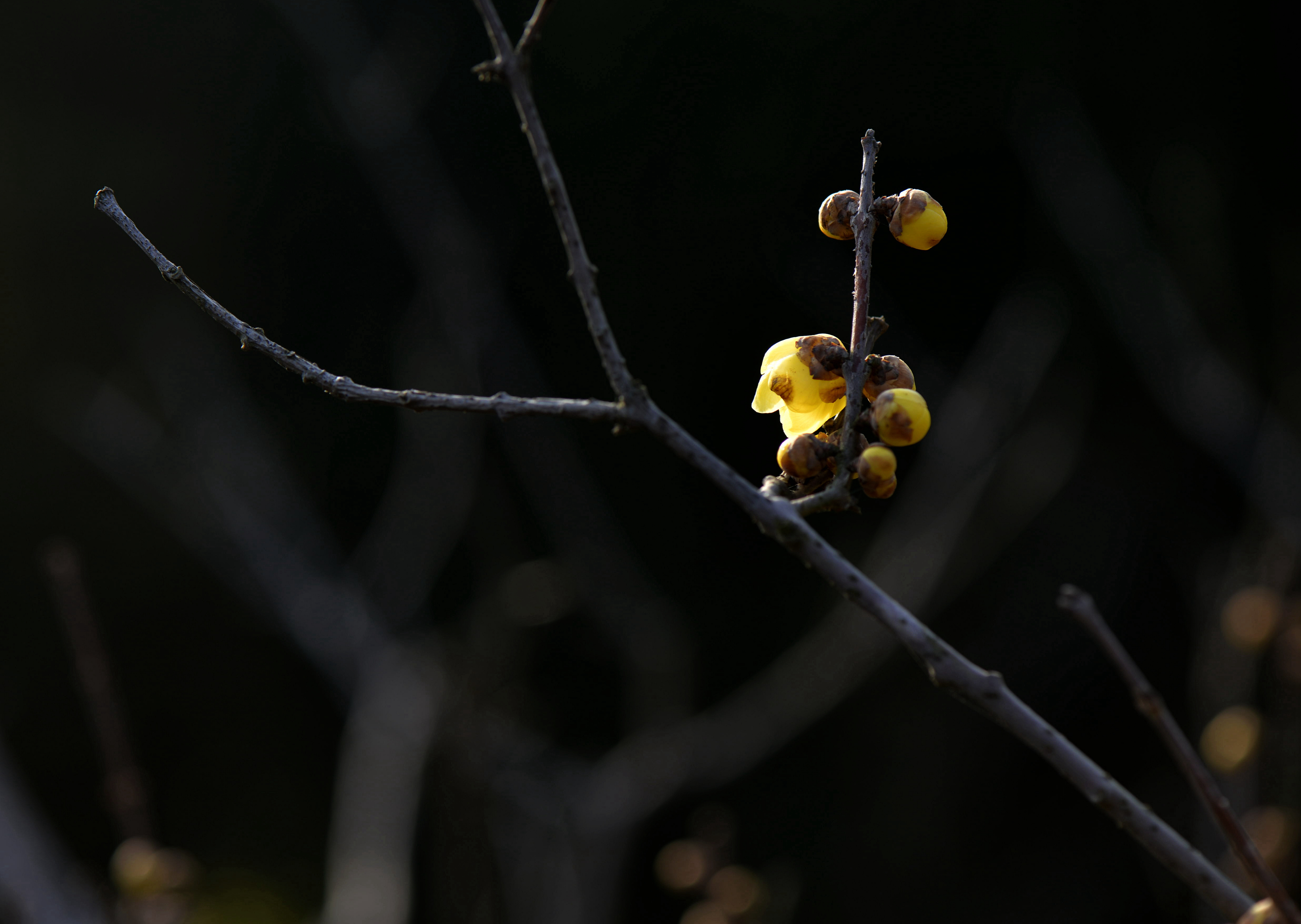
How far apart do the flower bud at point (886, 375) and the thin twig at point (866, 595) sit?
0.15 meters

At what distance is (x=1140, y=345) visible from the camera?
197 cm

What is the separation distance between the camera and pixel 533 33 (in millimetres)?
378

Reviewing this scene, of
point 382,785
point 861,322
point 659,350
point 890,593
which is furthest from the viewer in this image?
point 659,350

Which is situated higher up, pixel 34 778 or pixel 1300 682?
pixel 34 778

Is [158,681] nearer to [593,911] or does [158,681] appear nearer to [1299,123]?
[593,911]

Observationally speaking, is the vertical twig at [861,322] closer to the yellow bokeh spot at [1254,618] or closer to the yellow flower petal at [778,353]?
the yellow flower petal at [778,353]

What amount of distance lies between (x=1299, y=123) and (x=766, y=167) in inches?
55.3

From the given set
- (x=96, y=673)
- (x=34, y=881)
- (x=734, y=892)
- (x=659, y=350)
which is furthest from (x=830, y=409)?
(x=659, y=350)

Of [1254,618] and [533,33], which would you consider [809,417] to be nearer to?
[533,33]

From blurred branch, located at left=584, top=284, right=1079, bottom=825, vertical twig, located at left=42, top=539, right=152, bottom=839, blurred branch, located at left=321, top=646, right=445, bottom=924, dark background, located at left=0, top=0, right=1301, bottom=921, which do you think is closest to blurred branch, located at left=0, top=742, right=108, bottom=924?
blurred branch, located at left=321, top=646, right=445, bottom=924

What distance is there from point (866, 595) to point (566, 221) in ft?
0.65

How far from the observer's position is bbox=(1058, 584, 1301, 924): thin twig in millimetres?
315

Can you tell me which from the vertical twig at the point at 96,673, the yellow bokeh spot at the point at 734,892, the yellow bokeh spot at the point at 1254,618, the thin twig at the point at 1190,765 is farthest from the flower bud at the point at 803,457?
the yellow bokeh spot at the point at 1254,618

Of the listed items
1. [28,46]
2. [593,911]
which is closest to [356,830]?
[593,911]
